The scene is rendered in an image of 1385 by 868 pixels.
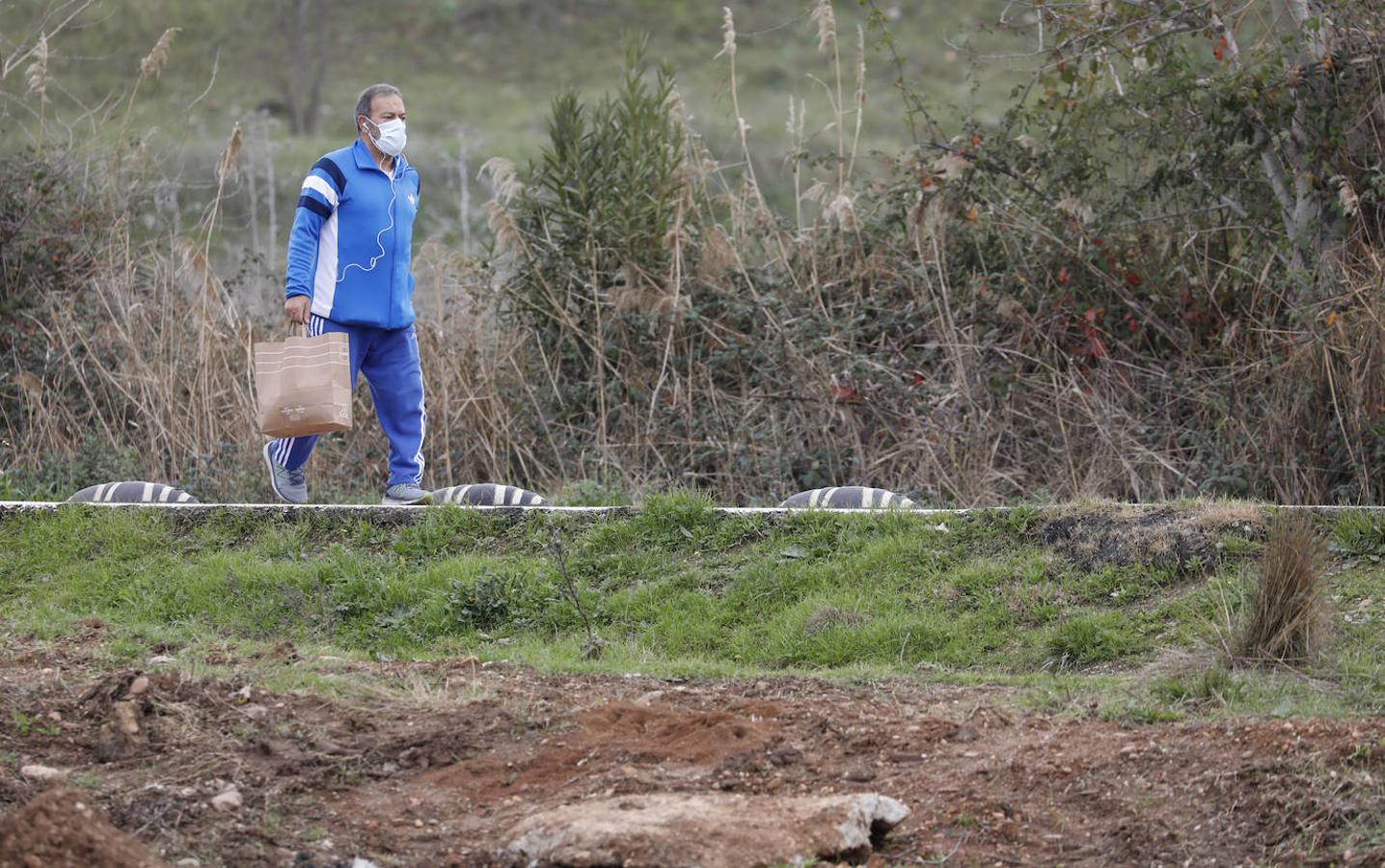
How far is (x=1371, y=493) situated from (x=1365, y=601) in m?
2.75

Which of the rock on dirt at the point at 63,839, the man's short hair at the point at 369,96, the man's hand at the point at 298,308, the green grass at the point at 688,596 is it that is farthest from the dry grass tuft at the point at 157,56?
the rock on dirt at the point at 63,839

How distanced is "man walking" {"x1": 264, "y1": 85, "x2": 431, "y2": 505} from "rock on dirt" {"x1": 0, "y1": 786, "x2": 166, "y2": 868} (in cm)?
443

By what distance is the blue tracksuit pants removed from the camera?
8.53 m

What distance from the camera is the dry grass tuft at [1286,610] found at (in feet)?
18.7

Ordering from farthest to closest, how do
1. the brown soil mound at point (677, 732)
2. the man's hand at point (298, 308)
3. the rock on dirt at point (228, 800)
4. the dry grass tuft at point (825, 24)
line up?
the dry grass tuft at point (825, 24), the man's hand at point (298, 308), the brown soil mound at point (677, 732), the rock on dirt at point (228, 800)

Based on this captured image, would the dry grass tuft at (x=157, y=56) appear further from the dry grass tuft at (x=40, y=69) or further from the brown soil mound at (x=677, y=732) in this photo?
the brown soil mound at (x=677, y=732)

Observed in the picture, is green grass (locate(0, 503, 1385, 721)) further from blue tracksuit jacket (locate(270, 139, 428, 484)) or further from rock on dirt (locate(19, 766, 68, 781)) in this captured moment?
rock on dirt (locate(19, 766, 68, 781))

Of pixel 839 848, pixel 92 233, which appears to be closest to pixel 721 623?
pixel 839 848

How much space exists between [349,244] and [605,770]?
4411 mm

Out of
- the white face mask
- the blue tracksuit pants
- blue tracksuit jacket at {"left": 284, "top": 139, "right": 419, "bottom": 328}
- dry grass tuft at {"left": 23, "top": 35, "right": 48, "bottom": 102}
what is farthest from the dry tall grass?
the white face mask

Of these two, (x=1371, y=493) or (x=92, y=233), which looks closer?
(x=1371, y=493)

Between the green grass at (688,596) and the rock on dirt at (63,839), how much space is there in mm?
1706

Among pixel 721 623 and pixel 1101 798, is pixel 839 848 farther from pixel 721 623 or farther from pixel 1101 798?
pixel 721 623

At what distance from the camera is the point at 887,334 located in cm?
1095
